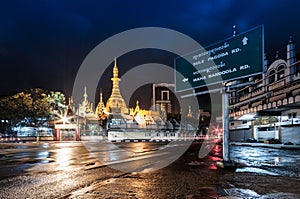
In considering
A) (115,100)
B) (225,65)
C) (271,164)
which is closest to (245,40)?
(225,65)

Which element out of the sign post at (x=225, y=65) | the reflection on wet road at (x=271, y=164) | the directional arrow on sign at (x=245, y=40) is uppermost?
the directional arrow on sign at (x=245, y=40)

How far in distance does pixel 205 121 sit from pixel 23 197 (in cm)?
10834

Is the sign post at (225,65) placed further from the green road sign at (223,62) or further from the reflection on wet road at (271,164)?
the reflection on wet road at (271,164)

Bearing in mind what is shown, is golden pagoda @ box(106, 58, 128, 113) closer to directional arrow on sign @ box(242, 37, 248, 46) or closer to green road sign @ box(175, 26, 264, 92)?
green road sign @ box(175, 26, 264, 92)

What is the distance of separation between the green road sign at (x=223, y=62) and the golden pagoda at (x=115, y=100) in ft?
199

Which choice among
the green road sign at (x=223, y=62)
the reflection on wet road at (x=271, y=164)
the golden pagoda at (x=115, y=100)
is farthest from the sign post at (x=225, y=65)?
the golden pagoda at (x=115, y=100)

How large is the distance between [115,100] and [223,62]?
70640mm

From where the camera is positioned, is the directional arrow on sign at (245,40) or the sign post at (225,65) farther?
the directional arrow on sign at (245,40)

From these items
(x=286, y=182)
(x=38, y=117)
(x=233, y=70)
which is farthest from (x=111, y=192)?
(x=38, y=117)

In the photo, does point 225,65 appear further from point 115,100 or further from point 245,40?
point 115,100

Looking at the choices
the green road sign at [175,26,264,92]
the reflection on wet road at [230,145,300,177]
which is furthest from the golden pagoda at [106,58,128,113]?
the green road sign at [175,26,264,92]

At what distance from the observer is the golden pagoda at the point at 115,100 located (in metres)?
73.5

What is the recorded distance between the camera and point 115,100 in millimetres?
79875

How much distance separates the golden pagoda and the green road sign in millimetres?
60503
